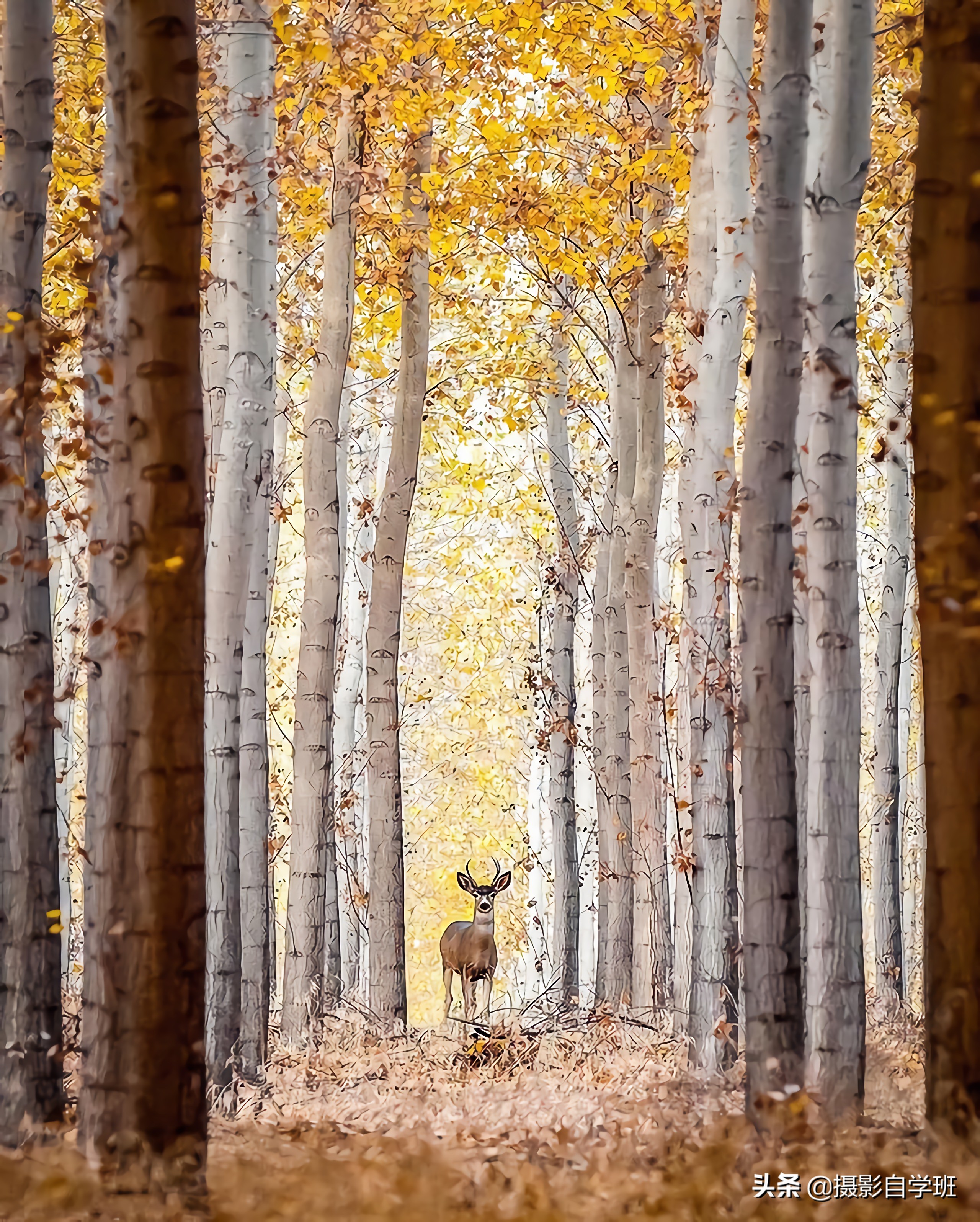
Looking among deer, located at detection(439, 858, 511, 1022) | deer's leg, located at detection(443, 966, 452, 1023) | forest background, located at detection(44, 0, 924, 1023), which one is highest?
forest background, located at detection(44, 0, 924, 1023)

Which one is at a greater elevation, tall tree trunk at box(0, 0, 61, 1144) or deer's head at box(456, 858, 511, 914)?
tall tree trunk at box(0, 0, 61, 1144)

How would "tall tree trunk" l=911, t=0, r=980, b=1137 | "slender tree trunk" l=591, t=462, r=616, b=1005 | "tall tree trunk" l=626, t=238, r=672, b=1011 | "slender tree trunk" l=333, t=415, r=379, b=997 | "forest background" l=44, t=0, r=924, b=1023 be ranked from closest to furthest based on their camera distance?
"tall tree trunk" l=911, t=0, r=980, b=1137 < "forest background" l=44, t=0, r=924, b=1023 < "tall tree trunk" l=626, t=238, r=672, b=1011 < "slender tree trunk" l=591, t=462, r=616, b=1005 < "slender tree trunk" l=333, t=415, r=379, b=997

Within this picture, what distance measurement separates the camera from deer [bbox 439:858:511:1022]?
13.0 meters

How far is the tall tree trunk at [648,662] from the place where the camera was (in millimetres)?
11938

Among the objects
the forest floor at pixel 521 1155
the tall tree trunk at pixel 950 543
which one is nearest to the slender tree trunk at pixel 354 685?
the forest floor at pixel 521 1155

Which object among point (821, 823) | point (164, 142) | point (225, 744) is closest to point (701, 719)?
point (821, 823)

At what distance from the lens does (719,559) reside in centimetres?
945

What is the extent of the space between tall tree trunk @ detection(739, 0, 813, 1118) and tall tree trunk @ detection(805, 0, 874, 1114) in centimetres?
18

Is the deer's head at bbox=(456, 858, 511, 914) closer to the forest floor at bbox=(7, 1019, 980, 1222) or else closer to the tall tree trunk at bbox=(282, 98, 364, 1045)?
the tall tree trunk at bbox=(282, 98, 364, 1045)

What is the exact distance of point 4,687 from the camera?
6652 millimetres

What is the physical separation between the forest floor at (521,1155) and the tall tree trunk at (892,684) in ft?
18.4

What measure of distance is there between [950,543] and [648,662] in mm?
6773

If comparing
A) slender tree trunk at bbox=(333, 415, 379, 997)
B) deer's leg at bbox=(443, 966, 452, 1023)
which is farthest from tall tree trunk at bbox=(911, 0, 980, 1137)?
slender tree trunk at bbox=(333, 415, 379, 997)

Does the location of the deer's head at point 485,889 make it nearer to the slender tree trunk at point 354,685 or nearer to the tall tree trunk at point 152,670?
the slender tree trunk at point 354,685
